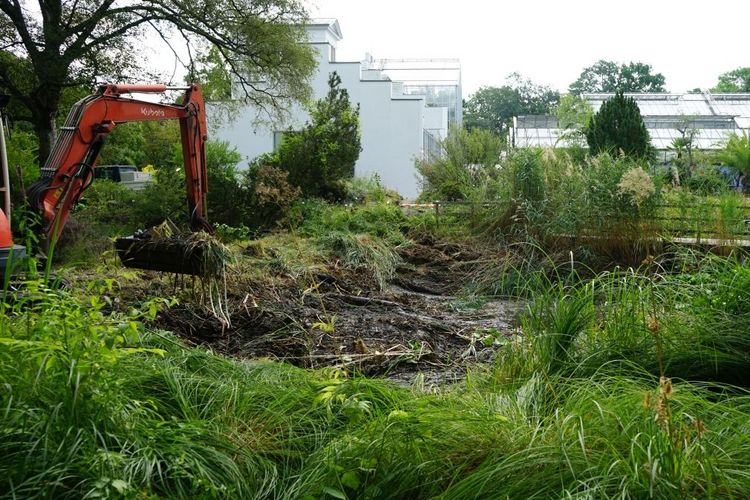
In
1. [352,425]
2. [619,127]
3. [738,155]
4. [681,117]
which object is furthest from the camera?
[681,117]

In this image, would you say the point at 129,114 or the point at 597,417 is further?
the point at 129,114

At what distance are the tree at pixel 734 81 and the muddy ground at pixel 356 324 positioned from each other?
71440 mm

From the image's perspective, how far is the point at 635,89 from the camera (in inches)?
2992

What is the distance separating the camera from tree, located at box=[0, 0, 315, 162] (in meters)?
17.3

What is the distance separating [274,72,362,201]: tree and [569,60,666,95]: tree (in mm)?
59103

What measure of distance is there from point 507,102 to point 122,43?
6398 cm

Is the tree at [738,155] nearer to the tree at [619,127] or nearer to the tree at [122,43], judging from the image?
the tree at [619,127]

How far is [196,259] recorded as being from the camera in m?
8.70

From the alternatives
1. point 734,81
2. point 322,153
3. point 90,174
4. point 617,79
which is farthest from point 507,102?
point 90,174

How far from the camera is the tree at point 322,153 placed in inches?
792

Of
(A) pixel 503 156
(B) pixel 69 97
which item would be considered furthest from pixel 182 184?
(A) pixel 503 156

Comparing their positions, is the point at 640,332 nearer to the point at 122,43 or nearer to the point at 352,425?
the point at 352,425

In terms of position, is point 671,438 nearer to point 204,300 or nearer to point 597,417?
point 597,417

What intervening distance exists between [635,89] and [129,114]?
72078 mm
